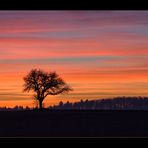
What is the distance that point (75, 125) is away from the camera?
4355mm

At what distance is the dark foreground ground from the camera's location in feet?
12.6

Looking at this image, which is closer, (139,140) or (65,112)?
(139,140)

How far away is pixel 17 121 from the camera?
15.6 feet

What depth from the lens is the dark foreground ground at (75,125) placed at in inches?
151

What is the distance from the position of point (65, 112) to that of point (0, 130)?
51.3 inches

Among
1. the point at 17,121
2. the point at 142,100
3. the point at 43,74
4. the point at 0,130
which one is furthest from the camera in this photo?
the point at 43,74
